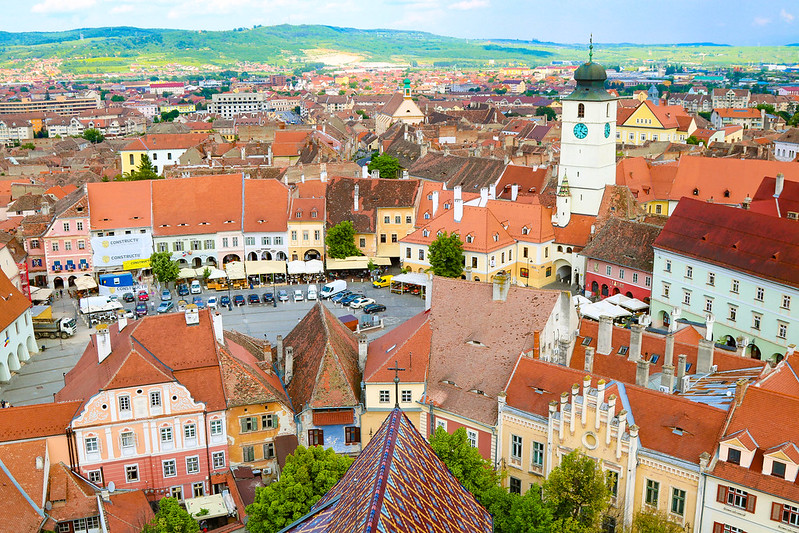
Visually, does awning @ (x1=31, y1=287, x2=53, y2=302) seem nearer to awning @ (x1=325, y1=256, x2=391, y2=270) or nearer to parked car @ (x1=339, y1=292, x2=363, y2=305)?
awning @ (x1=325, y1=256, x2=391, y2=270)

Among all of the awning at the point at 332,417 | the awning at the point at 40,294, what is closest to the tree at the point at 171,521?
the awning at the point at 332,417

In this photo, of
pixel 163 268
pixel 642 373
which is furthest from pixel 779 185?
pixel 163 268

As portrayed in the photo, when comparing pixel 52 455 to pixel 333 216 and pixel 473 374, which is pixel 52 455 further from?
pixel 333 216

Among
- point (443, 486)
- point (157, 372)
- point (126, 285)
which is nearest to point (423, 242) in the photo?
point (126, 285)

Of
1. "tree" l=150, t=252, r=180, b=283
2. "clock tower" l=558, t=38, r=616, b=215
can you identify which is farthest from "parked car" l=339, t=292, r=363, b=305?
"clock tower" l=558, t=38, r=616, b=215

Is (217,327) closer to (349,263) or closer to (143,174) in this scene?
(349,263)

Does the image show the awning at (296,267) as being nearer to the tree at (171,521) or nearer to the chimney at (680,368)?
the chimney at (680,368)
